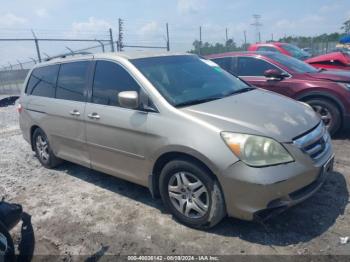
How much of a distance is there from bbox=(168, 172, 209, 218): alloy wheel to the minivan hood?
0.61 m

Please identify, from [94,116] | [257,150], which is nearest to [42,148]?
[94,116]

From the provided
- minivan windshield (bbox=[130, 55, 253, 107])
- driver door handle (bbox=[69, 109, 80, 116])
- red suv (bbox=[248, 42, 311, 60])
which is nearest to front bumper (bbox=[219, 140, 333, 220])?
minivan windshield (bbox=[130, 55, 253, 107])

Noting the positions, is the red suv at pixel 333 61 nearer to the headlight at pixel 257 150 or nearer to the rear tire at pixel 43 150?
the headlight at pixel 257 150

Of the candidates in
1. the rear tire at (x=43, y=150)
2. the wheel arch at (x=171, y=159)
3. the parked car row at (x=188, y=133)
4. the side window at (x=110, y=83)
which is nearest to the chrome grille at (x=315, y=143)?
the parked car row at (x=188, y=133)

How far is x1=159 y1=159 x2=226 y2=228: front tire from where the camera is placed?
3.18 m

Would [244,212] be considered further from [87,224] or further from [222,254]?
[87,224]

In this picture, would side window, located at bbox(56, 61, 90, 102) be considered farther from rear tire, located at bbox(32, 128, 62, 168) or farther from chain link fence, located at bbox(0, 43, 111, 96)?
chain link fence, located at bbox(0, 43, 111, 96)

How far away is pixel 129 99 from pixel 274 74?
3796 millimetres

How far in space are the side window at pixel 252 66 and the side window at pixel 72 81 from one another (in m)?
3.73

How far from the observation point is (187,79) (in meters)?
4.02

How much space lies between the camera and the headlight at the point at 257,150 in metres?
2.96

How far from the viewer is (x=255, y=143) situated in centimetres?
301

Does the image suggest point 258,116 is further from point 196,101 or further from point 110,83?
point 110,83

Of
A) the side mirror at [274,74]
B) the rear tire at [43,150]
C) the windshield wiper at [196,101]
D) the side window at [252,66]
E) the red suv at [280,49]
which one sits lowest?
the rear tire at [43,150]
